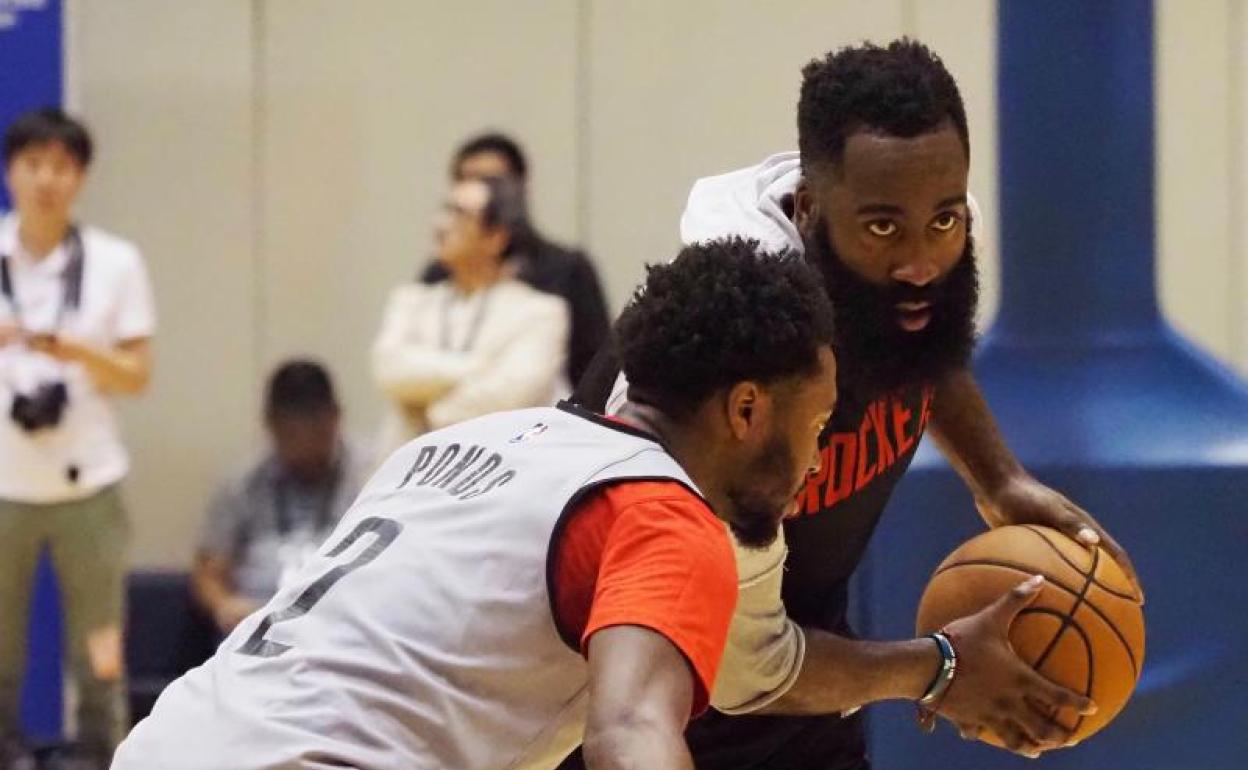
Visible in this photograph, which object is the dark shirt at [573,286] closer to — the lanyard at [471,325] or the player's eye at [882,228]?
the lanyard at [471,325]

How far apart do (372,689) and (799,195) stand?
1.30 meters

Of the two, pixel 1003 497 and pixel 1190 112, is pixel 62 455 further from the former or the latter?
pixel 1190 112

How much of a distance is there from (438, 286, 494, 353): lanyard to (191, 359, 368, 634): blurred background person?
0.64 m

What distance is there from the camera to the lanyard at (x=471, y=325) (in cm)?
615

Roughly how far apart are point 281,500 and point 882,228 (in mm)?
3751

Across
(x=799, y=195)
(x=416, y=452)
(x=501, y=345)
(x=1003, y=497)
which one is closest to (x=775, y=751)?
(x=1003, y=497)

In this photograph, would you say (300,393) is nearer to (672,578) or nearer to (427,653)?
(427,653)

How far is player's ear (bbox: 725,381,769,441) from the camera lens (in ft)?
8.25

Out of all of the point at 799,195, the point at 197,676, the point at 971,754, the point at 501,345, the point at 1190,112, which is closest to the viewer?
the point at 197,676

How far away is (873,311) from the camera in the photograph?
3.28m

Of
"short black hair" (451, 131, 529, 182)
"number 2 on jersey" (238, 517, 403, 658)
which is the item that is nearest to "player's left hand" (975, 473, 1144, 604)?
"number 2 on jersey" (238, 517, 403, 658)

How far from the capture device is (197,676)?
2.57 meters

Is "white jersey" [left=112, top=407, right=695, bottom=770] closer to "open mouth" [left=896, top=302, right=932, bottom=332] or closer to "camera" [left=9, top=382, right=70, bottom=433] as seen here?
"open mouth" [left=896, top=302, right=932, bottom=332]

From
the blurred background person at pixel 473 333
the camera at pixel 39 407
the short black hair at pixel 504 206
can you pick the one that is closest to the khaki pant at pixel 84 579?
the camera at pixel 39 407
